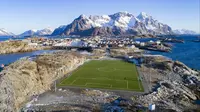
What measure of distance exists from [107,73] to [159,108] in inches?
736

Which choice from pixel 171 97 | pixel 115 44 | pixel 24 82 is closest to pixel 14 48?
pixel 115 44

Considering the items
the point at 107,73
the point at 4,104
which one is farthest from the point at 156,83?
the point at 4,104

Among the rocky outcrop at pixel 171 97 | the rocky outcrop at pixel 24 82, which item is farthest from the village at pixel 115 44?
the rocky outcrop at pixel 24 82

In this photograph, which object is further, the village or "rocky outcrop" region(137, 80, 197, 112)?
the village

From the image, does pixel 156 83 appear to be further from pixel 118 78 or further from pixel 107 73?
pixel 107 73

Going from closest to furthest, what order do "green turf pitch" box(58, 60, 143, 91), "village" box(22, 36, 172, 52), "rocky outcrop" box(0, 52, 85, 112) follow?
"rocky outcrop" box(0, 52, 85, 112) < "green turf pitch" box(58, 60, 143, 91) < "village" box(22, 36, 172, 52)

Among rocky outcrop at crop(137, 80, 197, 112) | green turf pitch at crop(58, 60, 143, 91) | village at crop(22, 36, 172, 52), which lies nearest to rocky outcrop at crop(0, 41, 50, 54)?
village at crop(22, 36, 172, 52)

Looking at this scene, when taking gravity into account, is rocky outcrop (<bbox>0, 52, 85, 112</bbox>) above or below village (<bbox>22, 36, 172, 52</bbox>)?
below

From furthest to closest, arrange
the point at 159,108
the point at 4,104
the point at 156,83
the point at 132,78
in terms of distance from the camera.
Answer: the point at 132,78
the point at 156,83
the point at 159,108
the point at 4,104

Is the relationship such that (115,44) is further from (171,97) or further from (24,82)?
(24,82)

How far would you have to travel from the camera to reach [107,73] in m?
40.5

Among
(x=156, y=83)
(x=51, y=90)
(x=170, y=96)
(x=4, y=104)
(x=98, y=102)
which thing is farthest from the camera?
(x=156, y=83)

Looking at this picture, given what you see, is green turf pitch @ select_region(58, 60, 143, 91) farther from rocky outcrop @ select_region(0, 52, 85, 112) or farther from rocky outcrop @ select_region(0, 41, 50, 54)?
rocky outcrop @ select_region(0, 41, 50, 54)

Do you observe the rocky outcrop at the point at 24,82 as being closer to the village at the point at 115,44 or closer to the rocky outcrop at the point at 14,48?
the rocky outcrop at the point at 14,48
